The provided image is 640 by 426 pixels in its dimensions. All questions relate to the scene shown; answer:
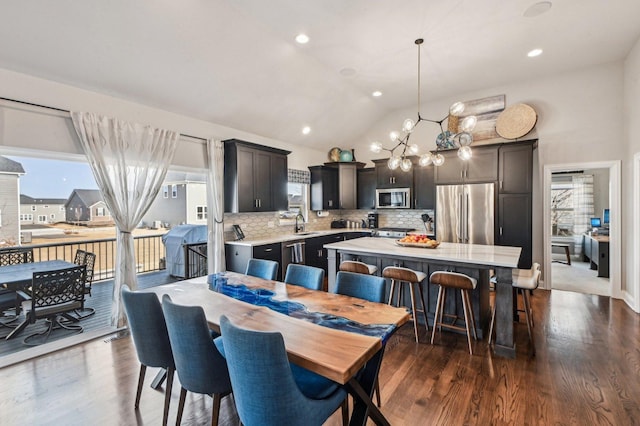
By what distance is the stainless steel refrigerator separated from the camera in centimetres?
496

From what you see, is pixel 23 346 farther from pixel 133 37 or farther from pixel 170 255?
pixel 133 37

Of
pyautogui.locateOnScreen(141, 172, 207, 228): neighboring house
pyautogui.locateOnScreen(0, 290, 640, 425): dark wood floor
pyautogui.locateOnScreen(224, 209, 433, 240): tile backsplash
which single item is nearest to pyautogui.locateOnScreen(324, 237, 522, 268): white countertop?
pyautogui.locateOnScreen(0, 290, 640, 425): dark wood floor

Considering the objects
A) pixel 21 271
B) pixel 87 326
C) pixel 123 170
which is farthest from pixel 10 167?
pixel 87 326

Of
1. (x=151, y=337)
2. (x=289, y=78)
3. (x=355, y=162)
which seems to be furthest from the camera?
(x=355, y=162)

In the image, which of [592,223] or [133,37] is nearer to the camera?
[133,37]

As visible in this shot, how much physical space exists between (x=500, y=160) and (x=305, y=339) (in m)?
4.93

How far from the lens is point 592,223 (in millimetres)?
7355

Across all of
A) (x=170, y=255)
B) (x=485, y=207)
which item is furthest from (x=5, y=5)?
(x=485, y=207)

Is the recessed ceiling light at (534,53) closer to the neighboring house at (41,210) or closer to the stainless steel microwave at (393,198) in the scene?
the stainless steel microwave at (393,198)

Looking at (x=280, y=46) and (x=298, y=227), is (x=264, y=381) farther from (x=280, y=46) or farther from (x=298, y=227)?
(x=298, y=227)

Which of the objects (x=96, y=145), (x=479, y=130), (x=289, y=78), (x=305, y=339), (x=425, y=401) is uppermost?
(x=289, y=78)

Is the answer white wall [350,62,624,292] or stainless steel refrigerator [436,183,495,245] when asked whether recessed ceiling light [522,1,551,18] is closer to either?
white wall [350,62,624,292]

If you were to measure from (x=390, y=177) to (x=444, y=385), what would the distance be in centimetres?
455

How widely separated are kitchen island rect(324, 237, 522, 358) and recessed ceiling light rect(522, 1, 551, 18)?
266cm
